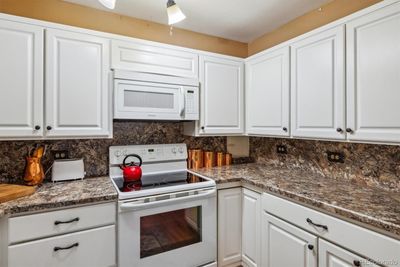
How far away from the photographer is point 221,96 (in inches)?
90.4

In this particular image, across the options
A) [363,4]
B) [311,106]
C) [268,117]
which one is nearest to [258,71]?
[268,117]

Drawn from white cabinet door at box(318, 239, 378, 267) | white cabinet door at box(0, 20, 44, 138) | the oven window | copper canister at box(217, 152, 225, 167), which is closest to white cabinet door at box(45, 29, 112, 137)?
white cabinet door at box(0, 20, 44, 138)

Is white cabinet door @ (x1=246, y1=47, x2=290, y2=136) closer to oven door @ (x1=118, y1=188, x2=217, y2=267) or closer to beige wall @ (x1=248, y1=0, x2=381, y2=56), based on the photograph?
beige wall @ (x1=248, y1=0, x2=381, y2=56)

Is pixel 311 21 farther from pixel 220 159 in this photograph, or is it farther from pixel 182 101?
pixel 220 159

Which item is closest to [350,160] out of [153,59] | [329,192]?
[329,192]

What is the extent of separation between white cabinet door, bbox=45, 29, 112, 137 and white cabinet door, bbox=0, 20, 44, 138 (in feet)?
0.19

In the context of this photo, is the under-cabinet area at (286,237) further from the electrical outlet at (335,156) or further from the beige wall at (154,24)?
the beige wall at (154,24)

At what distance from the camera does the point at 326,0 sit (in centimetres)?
192

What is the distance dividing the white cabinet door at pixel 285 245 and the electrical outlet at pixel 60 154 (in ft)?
5.54

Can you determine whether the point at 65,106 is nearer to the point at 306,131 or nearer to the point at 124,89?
the point at 124,89

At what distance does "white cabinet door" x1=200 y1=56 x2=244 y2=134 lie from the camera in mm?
2209

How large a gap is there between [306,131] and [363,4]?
1.06 m

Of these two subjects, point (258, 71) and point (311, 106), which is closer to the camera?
point (311, 106)

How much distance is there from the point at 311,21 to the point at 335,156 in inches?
49.7
